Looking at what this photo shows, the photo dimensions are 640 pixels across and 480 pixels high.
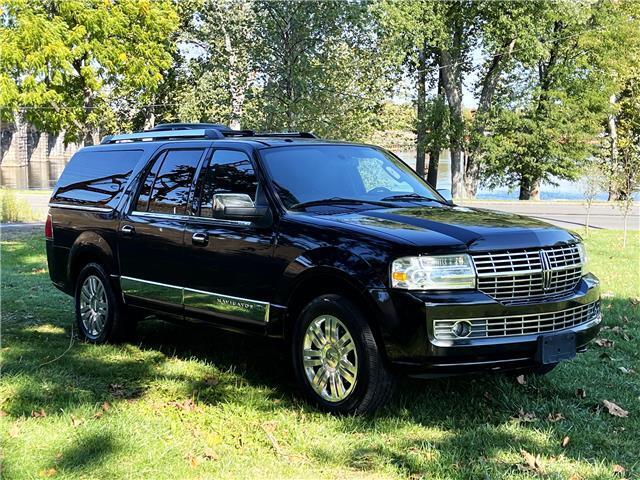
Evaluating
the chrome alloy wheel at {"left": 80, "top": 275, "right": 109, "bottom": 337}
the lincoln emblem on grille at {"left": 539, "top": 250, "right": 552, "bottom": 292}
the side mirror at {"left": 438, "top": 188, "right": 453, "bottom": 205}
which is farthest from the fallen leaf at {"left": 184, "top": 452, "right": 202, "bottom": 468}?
the side mirror at {"left": 438, "top": 188, "right": 453, "bottom": 205}

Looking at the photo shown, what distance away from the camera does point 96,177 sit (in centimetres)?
714

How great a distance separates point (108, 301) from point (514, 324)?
3.89 metres

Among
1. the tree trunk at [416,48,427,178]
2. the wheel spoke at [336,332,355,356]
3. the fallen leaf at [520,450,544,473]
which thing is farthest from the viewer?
the tree trunk at [416,48,427,178]

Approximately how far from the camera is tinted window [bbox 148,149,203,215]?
5.99 meters

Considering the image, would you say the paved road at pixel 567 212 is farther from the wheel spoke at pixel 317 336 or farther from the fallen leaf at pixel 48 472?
the fallen leaf at pixel 48 472

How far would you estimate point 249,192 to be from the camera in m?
5.50

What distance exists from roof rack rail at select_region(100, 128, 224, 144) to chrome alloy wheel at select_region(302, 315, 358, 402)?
6.89 ft

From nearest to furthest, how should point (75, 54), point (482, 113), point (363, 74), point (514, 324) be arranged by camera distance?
point (514, 324), point (363, 74), point (75, 54), point (482, 113)

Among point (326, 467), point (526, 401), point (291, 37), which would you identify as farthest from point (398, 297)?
point (291, 37)

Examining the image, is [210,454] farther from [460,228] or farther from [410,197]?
[410,197]

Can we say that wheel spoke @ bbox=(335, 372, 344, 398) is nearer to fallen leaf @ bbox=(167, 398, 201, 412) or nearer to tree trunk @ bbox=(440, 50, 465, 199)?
fallen leaf @ bbox=(167, 398, 201, 412)

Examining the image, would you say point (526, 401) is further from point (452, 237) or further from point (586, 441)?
point (452, 237)

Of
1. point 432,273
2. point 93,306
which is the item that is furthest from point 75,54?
point 432,273

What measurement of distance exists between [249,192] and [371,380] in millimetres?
1808
